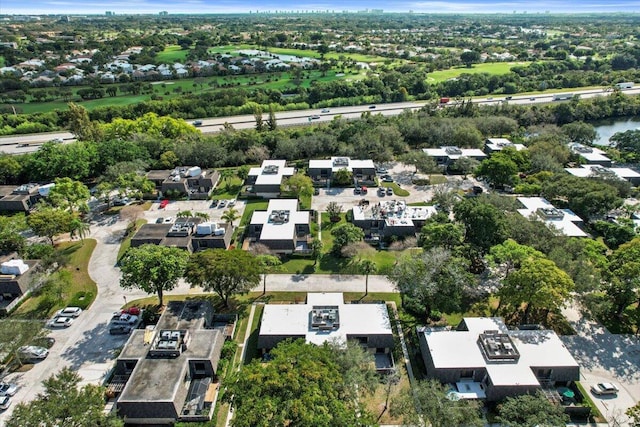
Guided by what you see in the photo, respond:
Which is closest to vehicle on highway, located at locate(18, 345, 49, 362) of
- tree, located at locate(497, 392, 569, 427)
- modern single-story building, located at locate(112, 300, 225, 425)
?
modern single-story building, located at locate(112, 300, 225, 425)

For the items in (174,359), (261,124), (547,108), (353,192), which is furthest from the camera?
(547,108)

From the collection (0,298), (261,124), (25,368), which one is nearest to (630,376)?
(25,368)

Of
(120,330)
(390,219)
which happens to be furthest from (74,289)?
(390,219)

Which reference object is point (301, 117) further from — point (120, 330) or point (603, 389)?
point (603, 389)

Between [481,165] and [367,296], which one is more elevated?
[481,165]

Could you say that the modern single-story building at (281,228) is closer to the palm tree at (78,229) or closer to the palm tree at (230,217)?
the palm tree at (230,217)

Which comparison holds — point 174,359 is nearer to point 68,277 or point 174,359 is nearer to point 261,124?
point 68,277
